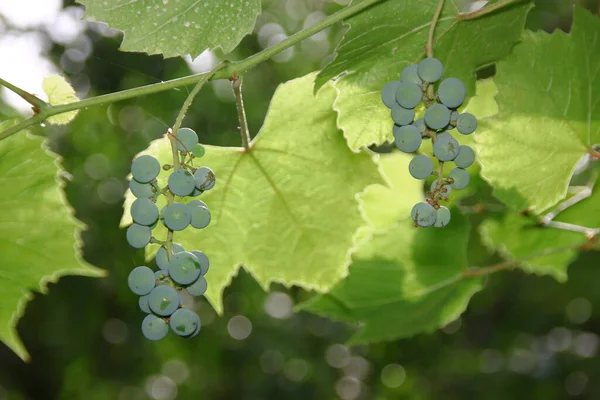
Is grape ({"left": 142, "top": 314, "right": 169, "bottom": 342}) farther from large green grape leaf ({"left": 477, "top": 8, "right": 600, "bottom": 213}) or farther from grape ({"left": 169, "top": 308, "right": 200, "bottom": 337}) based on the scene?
large green grape leaf ({"left": 477, "top": 8, "right": 600, "bottom": 213})

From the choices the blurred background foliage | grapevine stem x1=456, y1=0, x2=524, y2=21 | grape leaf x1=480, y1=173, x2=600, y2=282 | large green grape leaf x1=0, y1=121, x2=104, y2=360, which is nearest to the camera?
grapevine stem x1=456, y1=0, x2=524, y2=21

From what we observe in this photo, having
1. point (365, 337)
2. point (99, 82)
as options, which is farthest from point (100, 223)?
point (365, 337)

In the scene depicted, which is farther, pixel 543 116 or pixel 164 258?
pixel 543 116

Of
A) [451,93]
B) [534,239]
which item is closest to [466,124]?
[451,93]

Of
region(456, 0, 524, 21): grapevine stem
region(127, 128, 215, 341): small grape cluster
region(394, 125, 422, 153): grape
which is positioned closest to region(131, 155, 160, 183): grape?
region(127, 128, 215, 341): small grape cluster

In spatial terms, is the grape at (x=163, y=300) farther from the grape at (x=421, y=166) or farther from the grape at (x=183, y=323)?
the grape at (x=421, y=166)

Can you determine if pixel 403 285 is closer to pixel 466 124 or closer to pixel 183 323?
pixel 466 124
